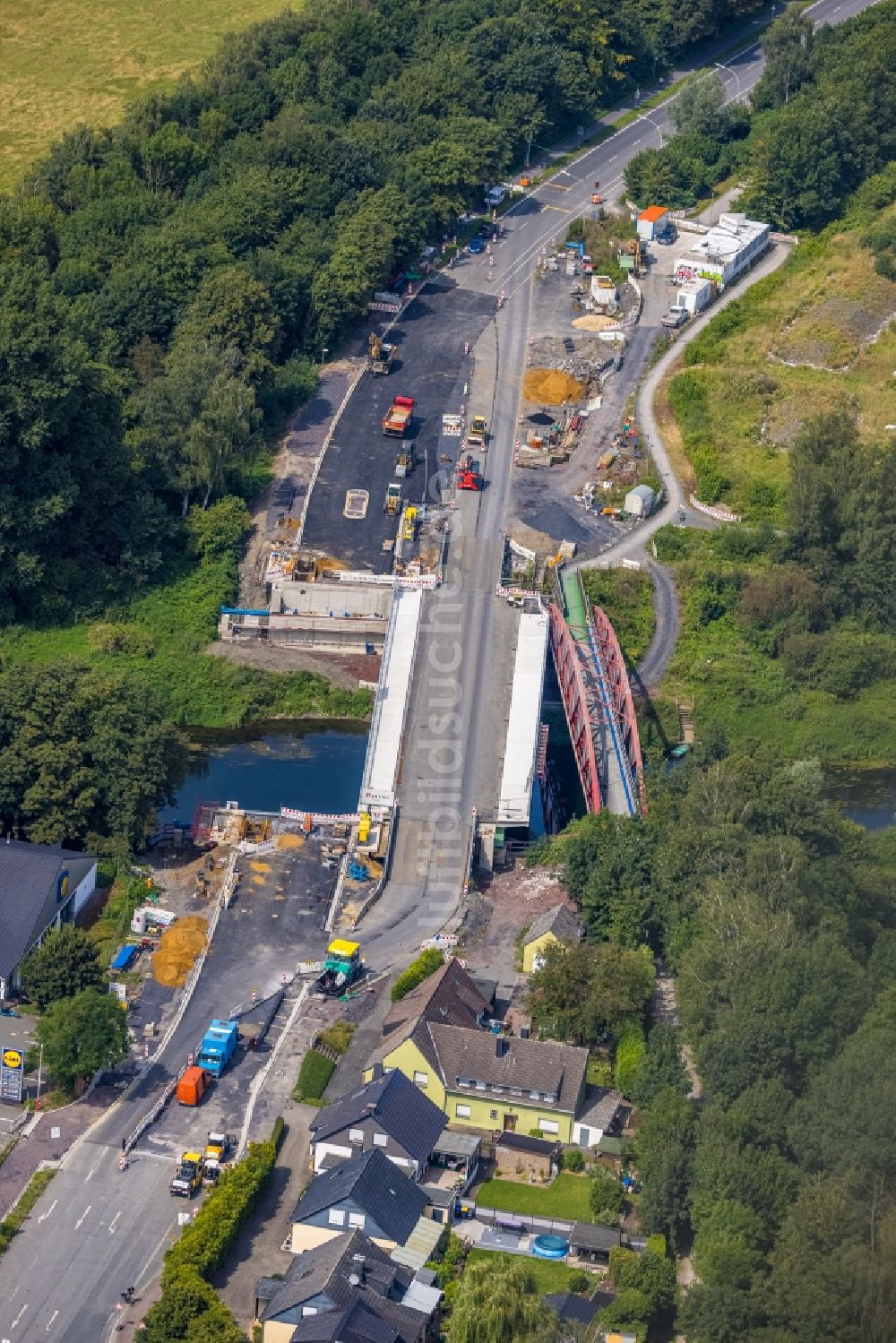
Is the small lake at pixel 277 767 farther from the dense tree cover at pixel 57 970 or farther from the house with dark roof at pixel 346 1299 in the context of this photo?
the house with dark roof at pixel 346 1299

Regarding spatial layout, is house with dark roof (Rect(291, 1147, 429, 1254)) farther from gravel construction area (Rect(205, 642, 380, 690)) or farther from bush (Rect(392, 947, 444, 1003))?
gravel construction area (Rect(205, 642, 380, 690))

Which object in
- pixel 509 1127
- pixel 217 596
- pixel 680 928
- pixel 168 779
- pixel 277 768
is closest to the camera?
pixel 509 1127

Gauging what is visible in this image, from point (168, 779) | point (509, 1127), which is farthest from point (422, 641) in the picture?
point (509, 1127)

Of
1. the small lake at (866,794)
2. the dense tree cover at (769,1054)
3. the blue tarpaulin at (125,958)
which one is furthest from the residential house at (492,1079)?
the small lake at (866,794)

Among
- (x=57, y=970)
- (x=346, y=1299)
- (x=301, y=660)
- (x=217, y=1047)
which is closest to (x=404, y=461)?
(x=301, y=660)

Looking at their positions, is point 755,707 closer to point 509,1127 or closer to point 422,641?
point 422,641
